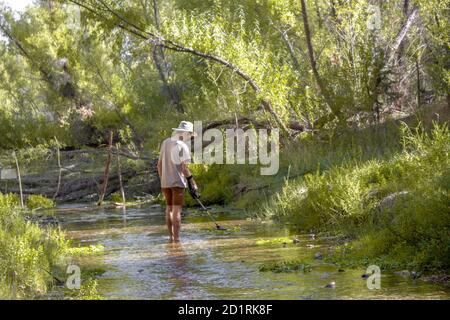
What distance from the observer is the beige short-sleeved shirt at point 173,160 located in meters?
13.4

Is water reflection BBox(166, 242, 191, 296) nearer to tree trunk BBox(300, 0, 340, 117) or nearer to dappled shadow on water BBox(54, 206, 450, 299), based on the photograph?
dappled shadow on water BBox(54, 206, 450, 299)

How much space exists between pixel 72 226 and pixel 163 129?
8.95 meters

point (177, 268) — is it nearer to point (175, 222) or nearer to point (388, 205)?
point (175, 222)

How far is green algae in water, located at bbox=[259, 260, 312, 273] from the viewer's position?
31.5 ft

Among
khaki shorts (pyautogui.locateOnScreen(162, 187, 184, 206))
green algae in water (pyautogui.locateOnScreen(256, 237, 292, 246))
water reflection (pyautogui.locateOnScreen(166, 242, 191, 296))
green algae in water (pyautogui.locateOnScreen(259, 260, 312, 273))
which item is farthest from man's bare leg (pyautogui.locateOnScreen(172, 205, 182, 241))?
green algae in water (pyautogui.locateOnScreen(259, 260, 312, 273))

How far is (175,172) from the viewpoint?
13.5 m

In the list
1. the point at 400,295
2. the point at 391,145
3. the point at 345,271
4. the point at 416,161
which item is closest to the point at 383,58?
the point at 391,145

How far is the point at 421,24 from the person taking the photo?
21891 mm

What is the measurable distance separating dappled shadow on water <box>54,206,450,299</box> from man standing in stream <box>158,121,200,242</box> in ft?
1.24

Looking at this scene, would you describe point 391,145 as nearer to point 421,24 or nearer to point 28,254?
point 421,24

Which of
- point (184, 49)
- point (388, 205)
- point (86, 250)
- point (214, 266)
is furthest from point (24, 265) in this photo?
point (184, 49)

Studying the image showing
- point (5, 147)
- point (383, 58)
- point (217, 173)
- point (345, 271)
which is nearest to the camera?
point (345, 271)

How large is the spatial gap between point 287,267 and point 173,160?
4328 millimetres

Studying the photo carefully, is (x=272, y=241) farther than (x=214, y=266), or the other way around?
(x=272, y=241)
